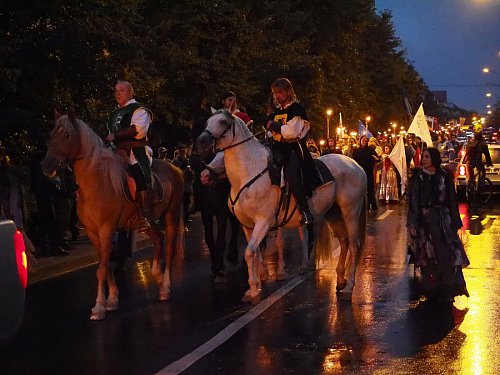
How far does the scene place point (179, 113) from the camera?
96.3ft

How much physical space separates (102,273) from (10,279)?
4.63 metres

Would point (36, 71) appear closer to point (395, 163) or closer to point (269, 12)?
point (395, 163)

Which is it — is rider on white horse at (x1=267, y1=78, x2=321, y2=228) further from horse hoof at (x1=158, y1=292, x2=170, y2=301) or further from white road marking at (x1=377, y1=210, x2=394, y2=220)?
white road marking at (x1=377, y1=210, x2=394, y2=220)

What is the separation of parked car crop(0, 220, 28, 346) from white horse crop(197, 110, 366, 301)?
4572mm

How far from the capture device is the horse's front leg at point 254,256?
979 centimetres

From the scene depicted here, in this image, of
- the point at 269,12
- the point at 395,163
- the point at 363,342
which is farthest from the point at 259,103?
the point at 363,342

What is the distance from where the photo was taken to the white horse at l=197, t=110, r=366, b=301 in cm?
983

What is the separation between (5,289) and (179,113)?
81.1ft

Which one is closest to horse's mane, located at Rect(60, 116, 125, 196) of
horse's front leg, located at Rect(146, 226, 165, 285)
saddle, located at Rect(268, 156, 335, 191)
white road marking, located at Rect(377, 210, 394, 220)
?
horse's front leg, located at Rect(146, 226, 165, 285)

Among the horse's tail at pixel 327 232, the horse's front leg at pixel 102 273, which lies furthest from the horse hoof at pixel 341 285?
the horse's front leg at pixel 102 273

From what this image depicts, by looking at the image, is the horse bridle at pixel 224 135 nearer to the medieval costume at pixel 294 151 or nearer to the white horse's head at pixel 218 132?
the white horse's head at pixel 218 132

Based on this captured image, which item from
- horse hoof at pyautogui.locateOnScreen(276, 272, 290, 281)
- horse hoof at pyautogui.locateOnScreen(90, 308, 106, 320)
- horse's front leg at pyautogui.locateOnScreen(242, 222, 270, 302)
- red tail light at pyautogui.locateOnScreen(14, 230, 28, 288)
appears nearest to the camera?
red tail light at pyautogui.locateOnScreen(14, 230, 28, 288)

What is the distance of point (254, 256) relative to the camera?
9.82 m

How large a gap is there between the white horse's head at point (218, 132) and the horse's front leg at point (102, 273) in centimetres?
150
